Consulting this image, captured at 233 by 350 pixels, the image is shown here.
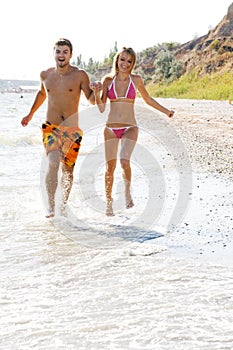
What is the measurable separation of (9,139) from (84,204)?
33.3ft

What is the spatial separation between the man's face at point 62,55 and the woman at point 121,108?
49 centimetres

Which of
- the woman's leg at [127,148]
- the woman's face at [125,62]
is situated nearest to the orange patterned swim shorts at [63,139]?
the woman's leg at [127,148]

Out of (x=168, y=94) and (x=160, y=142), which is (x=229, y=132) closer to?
(x=160, y=142)

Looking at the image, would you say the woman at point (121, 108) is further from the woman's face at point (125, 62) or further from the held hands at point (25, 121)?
the held hands at point (25, 121)

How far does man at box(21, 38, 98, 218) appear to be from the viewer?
18.7 ft

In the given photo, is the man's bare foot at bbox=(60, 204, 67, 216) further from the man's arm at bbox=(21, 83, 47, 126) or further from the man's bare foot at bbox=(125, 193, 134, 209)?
the man's arm at bbox=(21, 83, 47, 126)

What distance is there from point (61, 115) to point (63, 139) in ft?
0.92

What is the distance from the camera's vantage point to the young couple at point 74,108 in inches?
223

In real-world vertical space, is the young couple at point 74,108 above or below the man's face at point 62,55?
below

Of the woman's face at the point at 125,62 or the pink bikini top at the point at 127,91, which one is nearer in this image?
the woman's face at the point at 125,62

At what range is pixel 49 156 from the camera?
5.74 m

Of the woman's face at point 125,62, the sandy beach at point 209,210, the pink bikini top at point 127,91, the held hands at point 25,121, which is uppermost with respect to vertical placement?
the woman's face at point 125,62

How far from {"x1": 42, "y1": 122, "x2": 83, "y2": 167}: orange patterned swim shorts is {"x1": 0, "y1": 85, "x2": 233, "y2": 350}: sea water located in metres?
0.71

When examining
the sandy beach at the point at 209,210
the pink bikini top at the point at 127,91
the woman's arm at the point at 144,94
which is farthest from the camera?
the woman's arm at the point at 144,94
